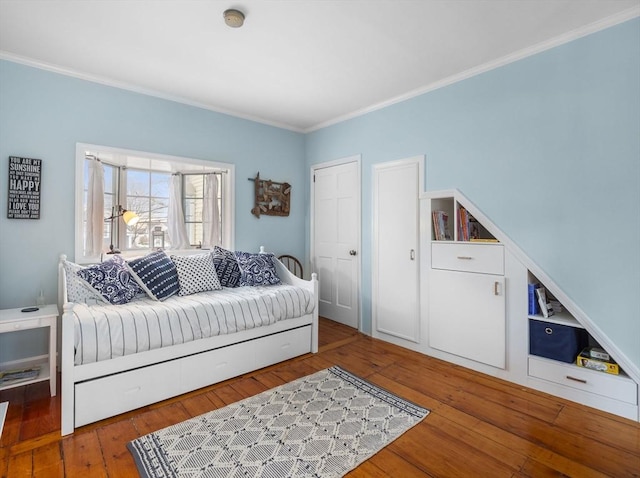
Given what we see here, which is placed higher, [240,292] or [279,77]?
[279,77]

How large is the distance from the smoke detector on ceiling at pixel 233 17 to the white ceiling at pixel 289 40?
0.16ft

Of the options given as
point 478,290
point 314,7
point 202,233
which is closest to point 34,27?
point 314,7

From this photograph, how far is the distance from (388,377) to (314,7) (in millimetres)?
2736

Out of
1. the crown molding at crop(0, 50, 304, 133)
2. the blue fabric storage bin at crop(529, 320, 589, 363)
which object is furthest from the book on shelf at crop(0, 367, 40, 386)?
the blue fabric storage bin at crop(529, 320, 589, 363)

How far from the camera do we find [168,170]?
156 inches

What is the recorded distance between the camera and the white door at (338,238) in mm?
3896

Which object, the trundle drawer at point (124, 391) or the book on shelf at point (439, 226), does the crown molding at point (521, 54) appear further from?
the trundle drawer at point (124, 391)

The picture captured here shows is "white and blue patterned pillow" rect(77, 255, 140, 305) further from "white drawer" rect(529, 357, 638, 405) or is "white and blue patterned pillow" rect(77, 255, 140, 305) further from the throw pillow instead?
"white drawer" rect(529, 357, 638, 405)

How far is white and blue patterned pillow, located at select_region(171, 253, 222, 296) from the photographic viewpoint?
291cm

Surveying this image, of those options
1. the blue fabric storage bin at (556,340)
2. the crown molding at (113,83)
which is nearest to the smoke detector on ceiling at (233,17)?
A: the crown molding at (113,83)

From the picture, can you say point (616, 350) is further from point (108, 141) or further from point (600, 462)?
point (108, 141)

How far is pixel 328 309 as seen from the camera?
432 centimetres

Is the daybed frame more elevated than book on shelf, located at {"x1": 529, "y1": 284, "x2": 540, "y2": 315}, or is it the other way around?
book on shelf, located at {"x1": 529, "y1": 284, "x2": 540, "y2": 315}

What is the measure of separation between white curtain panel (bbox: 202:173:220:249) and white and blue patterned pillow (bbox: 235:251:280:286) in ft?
2.29
